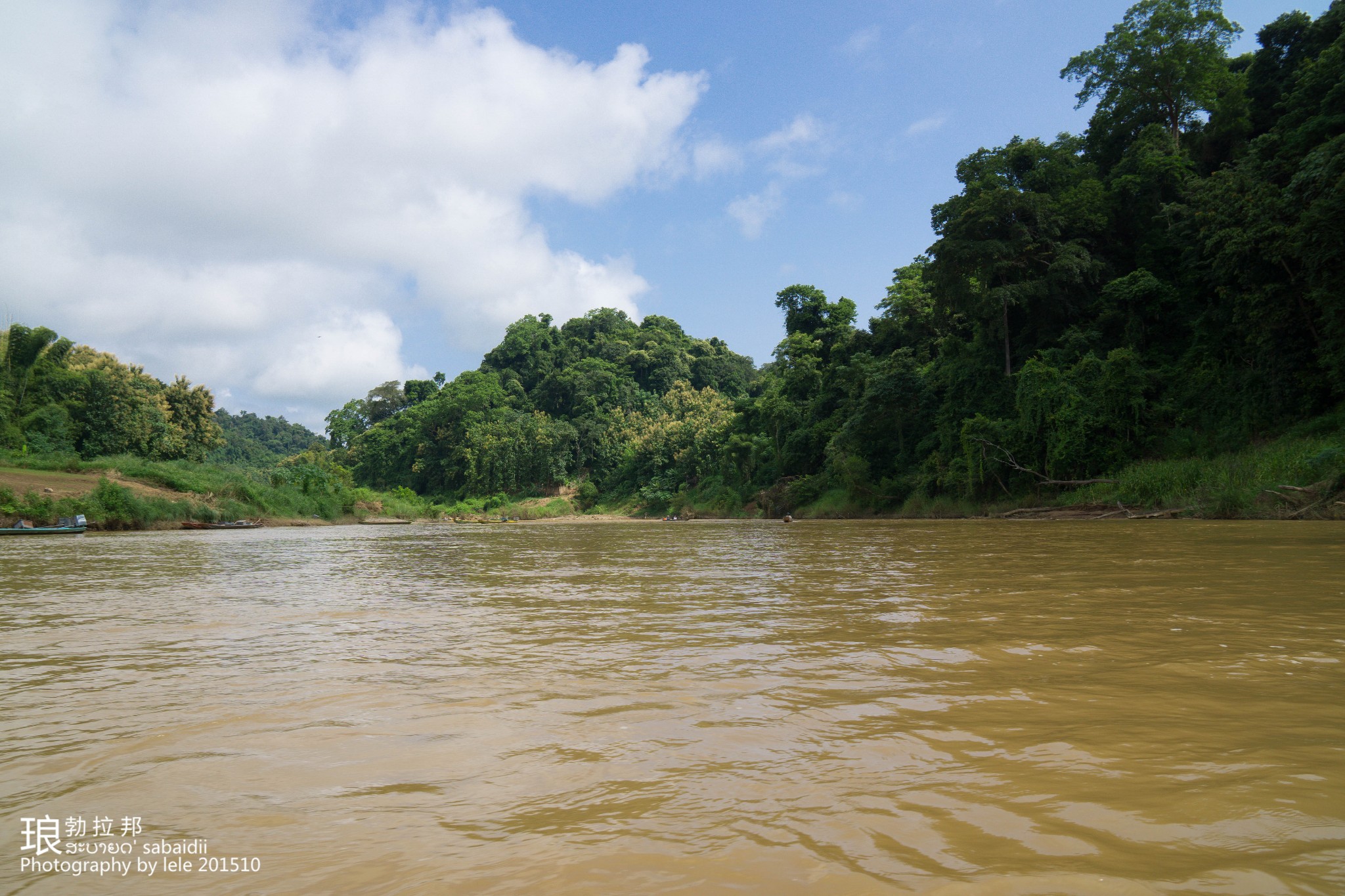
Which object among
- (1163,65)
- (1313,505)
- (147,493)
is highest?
(1163,65)

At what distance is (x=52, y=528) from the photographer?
21.3 meters

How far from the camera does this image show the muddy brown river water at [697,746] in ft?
5.30

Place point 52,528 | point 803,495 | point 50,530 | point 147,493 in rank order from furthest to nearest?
point 803,495, point 147,493, point 52,528, point 50,530

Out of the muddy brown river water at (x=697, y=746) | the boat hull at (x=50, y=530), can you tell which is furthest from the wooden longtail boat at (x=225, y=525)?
the muddy brown river water at (x=697, y=746)

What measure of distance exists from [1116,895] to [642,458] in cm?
6274

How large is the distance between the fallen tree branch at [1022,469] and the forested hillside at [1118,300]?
0.13m

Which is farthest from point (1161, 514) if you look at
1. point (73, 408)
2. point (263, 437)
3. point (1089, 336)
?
point (263, 437)

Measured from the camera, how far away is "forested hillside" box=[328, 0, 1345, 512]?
20.6m

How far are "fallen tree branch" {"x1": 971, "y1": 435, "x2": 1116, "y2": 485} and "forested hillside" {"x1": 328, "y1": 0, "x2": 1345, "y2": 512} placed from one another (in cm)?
13

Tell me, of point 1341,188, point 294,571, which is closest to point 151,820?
point 294,571

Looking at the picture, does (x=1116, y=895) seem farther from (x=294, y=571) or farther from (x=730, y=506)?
(x=730, y=506)

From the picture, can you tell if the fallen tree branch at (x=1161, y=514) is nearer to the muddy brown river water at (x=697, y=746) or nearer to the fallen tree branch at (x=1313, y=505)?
the fallen tree branch at (x=1313, y=505)

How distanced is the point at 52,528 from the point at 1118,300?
38012 millimetres

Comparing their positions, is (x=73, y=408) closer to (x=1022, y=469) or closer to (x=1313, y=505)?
(x=1022, y=469)
